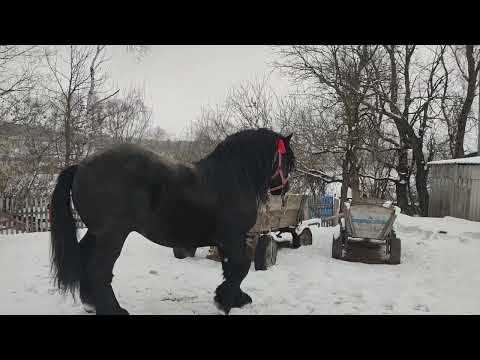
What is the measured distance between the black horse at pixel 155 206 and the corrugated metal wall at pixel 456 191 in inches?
344

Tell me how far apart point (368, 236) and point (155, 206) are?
480 cm

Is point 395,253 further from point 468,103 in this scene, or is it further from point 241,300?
point 468,103

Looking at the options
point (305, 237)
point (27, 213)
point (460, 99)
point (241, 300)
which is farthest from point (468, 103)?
point (27, 213)

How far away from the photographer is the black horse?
3.35 meters

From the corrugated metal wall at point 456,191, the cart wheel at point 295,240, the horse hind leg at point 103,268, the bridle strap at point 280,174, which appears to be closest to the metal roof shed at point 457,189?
the corrugated metal wall at point 456,191

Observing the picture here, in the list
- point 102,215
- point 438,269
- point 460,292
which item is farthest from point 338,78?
point 102,215

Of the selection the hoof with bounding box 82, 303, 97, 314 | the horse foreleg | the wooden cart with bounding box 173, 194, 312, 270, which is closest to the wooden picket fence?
the wooden cart with bounding box 173, 194, 312, 270

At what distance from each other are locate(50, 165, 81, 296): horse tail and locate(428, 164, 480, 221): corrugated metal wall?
34.5 ft

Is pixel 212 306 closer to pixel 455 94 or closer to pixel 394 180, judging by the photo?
pixel 394 180

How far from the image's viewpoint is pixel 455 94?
15.8m

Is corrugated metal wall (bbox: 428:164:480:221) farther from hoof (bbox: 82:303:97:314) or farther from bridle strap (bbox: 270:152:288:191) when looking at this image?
hoof (bbox: 82:303:97:314)

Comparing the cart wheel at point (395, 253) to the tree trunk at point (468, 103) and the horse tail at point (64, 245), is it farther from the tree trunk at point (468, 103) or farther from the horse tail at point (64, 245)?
the tree trunk at point (468, 103)

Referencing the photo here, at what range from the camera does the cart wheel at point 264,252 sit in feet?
19.2

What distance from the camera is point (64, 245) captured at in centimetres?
A: 342
